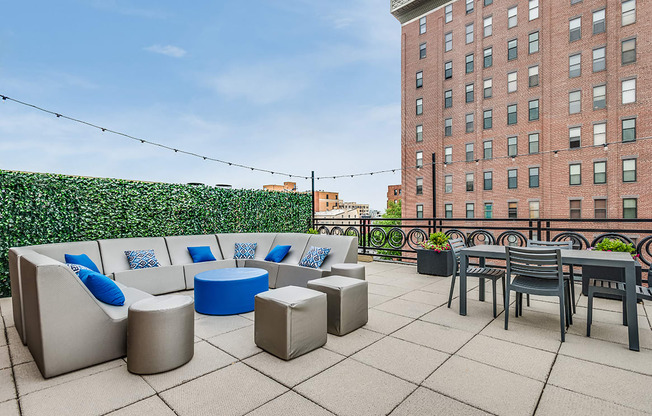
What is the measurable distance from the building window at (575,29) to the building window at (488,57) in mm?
3976

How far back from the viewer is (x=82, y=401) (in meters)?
1.87

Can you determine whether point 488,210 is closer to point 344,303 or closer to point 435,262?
point 435,262

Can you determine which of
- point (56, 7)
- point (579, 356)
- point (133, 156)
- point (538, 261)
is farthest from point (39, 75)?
point (579, 356)

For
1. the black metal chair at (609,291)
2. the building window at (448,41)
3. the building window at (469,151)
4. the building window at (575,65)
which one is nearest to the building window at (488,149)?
the building window at (469,151)

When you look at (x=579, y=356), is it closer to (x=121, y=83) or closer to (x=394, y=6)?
(x=121, y=83)

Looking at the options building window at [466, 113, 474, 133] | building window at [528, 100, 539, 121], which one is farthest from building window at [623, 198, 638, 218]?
building window at [466, 113, 474, 133]

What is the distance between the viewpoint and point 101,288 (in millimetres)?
2596

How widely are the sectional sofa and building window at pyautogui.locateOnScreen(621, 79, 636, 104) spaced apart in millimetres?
20599

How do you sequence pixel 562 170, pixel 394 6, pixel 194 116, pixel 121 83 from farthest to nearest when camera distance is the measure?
1. pixel 394 6
2. pixel 562 170
3. pixel 194 116
4. pixel 121 83

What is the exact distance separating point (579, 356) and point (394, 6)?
977 inches

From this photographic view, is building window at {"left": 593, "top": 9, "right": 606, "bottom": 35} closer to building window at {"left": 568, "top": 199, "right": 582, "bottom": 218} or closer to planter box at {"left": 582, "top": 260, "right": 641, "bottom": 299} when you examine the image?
building window at {"left": 568, "top": 199, "right": 582, "bottom": 218}

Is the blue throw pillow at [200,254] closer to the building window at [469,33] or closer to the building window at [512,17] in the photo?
the building window at [469,33]

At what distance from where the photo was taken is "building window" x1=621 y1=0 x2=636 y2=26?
16266 mm

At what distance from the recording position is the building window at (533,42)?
18.8 meters
